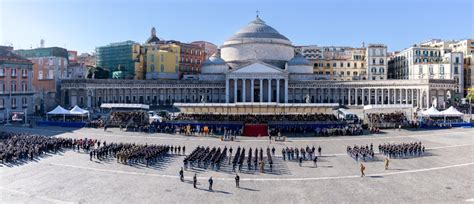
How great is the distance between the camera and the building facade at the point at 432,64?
290 feet

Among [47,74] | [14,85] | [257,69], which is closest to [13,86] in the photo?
[14,85]

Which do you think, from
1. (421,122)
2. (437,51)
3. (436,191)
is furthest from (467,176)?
(437,51)

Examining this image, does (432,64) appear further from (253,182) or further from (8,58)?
(8,58)

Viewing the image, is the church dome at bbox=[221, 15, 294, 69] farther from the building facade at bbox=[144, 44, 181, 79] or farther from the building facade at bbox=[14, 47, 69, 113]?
the building facade at bbox=[14, 47, 69, 113]

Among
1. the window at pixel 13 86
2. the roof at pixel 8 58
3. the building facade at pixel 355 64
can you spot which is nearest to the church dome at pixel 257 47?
the building facade at pixel 355 64

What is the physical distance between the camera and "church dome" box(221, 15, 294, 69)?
95375 millimetres

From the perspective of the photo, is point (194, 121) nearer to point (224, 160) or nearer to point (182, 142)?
point (182, 142)

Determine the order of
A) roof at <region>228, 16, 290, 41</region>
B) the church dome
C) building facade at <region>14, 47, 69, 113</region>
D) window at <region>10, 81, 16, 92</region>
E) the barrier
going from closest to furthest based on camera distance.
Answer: the barrier
window at <region>10, 81, 16, 92</region>
building facade at <region>14, 47, 69, 113</region>
the church dome
roof at <region>228, 16, 290, 41</region>

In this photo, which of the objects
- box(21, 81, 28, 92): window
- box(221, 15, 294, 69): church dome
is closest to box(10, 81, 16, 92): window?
box(21, 81, 28, 92): window

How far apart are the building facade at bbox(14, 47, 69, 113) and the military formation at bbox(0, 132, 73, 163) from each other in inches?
1371

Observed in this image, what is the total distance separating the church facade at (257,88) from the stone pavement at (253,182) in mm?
45844

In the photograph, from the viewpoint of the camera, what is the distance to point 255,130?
50.3 meters

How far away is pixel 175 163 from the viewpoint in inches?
1280

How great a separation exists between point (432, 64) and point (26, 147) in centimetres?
8139
